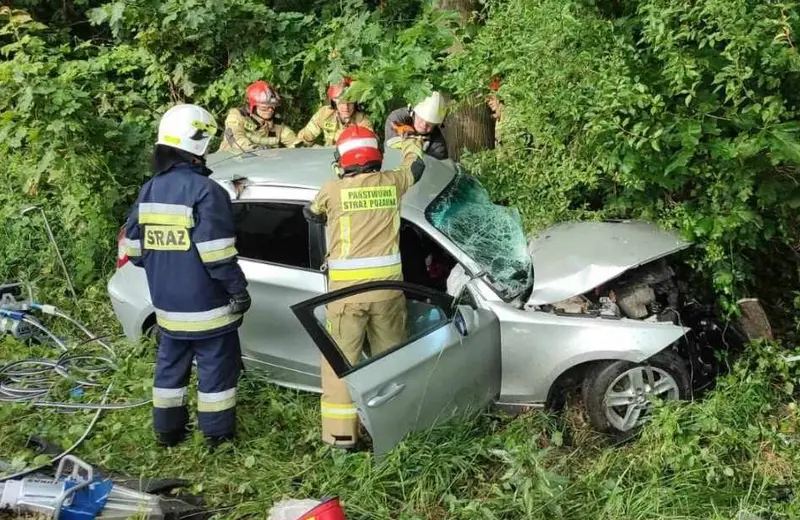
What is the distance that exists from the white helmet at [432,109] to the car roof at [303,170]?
1.65 ft

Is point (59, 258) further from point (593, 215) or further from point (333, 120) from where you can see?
point (593, 215)

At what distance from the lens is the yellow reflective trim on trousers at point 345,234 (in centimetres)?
392

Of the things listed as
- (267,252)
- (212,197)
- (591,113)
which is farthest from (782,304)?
(212,197)

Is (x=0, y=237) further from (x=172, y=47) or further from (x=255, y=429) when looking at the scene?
(x=255, y=429)

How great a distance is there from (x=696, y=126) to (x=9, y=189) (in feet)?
22.4

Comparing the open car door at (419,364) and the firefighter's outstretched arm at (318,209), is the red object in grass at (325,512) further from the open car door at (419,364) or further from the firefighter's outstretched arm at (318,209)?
the firefighter's outstretched arm at (318,209)

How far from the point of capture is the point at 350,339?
394 cm

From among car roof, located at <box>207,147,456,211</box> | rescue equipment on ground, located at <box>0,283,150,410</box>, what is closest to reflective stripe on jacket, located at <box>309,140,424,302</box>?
car roof, located at <box>207,147,456,211</box>

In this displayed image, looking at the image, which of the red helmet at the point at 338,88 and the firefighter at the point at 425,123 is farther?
the red helmet at the point at 338,88

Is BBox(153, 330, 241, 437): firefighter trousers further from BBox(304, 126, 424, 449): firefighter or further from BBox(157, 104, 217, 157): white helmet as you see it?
BBox(157, 104, 217, 157): white helmet

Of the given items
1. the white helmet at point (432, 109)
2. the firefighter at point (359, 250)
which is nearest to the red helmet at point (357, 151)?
the firefighter at point (359, 250)

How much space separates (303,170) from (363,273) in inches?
36.5

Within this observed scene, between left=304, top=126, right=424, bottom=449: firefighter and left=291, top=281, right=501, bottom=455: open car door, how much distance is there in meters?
0.09

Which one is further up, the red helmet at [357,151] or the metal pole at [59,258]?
the red helmet at [357,151]
